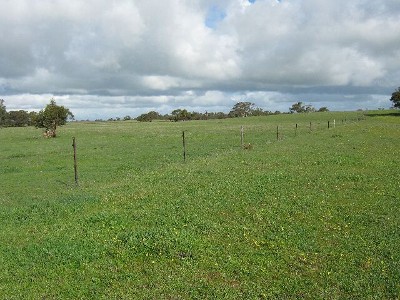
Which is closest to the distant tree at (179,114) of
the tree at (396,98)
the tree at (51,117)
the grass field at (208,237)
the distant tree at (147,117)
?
the distant tree at (147,117)

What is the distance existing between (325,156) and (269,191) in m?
11.2

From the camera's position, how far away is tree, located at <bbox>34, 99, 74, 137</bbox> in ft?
208

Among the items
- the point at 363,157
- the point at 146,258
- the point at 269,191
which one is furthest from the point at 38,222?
the point at 363,157

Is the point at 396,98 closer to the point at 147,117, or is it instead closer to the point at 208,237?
the point at 147,117

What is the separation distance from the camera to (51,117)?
209 feet

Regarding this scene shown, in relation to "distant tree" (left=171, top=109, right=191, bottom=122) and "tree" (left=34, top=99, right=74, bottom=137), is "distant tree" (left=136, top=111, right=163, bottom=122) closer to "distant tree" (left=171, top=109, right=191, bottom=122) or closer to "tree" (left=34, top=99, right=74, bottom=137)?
"distant tree" (left=171, top=109, right=191, bottom=122)

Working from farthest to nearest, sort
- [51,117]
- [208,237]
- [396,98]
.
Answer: [396,98], [51,117], [208,237]

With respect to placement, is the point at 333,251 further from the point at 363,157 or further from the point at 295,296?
the point at 363,157

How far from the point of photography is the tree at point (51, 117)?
63.3 m

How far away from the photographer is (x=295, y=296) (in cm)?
759

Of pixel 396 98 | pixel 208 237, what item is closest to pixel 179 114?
pixel 396 98

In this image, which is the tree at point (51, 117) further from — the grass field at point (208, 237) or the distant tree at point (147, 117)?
the distant tree at point (147, 117)

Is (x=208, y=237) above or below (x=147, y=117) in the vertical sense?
below

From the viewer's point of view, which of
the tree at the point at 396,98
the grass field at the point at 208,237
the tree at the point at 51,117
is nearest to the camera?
the grass field at the point at 208,237
